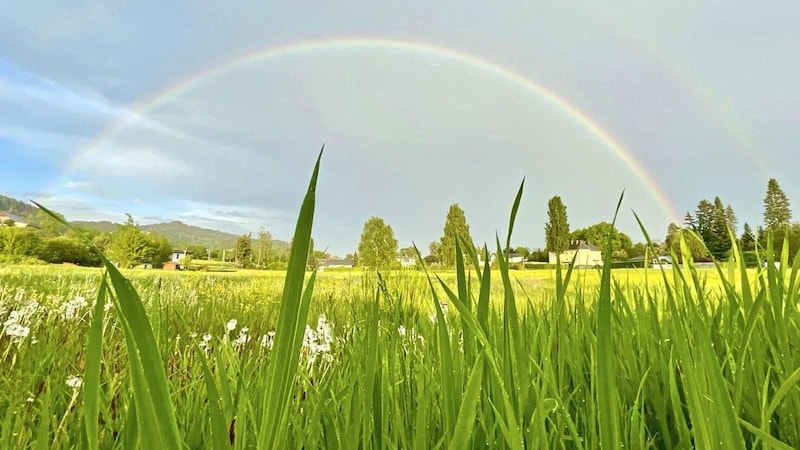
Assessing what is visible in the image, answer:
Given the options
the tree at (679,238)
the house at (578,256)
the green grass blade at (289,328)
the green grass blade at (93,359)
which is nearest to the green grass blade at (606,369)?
the house at (578,256)

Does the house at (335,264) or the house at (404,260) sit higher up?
the house at (404,260)

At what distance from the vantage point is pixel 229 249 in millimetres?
54188

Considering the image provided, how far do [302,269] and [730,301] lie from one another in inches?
42.0

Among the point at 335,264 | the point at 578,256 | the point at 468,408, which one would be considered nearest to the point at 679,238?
the point at 578,256

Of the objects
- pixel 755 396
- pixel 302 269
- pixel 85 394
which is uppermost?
pixel 302 269

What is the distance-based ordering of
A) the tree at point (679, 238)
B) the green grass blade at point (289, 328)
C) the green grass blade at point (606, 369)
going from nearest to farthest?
the green grass blade at point (289, 328) < the green grass blade at point (606, 369) < the tree at point (679, 238)

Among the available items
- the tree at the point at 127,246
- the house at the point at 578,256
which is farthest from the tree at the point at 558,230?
the tree at the point at 127,246

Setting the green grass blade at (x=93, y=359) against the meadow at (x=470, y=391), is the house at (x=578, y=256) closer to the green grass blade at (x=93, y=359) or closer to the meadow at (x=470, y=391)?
the meadow at (x=470, y=391)

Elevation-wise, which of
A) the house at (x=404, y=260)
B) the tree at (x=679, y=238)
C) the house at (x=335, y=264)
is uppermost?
the tree at (x=679, y=238)

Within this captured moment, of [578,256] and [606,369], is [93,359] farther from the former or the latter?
[578,256]

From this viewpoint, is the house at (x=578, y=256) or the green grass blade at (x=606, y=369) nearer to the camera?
the green grass blade at (x=606, y=369)

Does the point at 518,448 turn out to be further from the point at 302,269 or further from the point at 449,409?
the point at 302,269

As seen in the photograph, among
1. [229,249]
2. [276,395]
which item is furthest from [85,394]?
[229,249]

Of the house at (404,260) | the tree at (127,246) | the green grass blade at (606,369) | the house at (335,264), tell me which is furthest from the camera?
the tree at (127,246)
